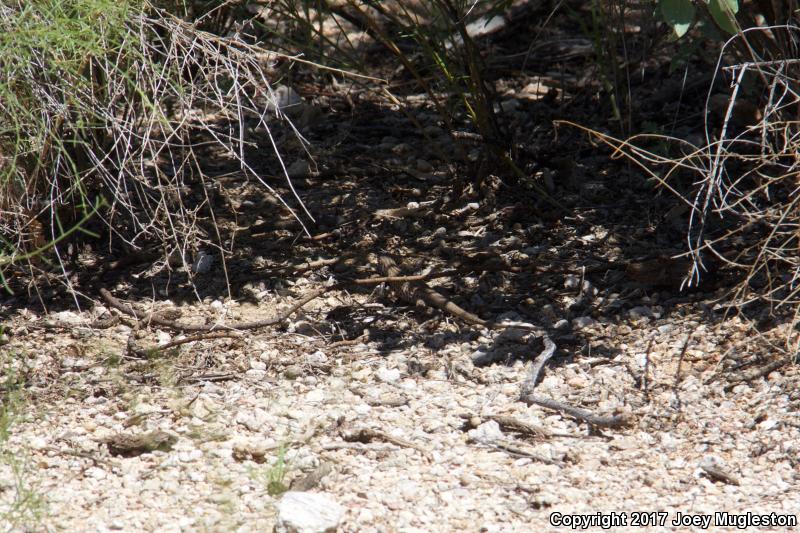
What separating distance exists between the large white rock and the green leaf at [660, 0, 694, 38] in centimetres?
136

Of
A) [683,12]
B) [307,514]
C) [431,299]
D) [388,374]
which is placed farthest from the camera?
[431,299]

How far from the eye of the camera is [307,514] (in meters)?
1.91

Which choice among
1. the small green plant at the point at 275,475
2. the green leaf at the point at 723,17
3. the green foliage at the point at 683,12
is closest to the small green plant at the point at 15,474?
the small green plant at the point at 275,475

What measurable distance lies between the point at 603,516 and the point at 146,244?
2.01 m

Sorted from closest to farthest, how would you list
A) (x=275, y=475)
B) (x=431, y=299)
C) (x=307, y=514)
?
(x=307, y=514) → (x=275, y=475) → (x=431, y=299)

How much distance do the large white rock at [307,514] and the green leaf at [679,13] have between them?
1357 millimetres

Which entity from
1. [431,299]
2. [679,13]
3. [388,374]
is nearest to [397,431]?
[388,374]

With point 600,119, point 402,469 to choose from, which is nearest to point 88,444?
point 402,469

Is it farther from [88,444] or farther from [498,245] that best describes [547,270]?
[88,444]

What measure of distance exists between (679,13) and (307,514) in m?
1.44

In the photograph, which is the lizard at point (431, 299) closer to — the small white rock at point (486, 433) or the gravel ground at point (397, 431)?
the gravel ground at point (397, 431)

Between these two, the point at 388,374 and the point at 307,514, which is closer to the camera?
the point at 307,514

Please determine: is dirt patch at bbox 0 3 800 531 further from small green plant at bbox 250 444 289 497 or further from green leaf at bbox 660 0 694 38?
green leaf at bbox 660 0 694 38

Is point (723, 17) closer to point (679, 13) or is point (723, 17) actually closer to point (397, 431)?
point (679, 13)
